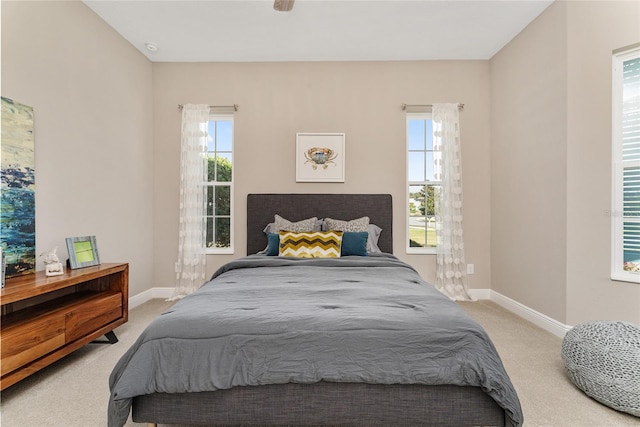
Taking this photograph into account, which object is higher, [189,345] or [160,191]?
[160,191]

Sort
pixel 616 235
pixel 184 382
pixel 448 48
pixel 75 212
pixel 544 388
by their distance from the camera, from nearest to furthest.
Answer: pixel 184 382 < pixel 544 388 < pixel 616 235 < pixel 75 212 < pixel 448 48

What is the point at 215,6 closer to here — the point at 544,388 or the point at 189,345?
the point at 189,345

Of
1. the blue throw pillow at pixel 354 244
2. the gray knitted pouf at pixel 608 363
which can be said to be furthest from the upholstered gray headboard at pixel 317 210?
the gray knitted pouf at pixel 608 363

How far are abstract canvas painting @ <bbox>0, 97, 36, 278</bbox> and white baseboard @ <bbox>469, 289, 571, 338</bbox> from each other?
14.2 ft

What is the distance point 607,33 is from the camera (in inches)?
108

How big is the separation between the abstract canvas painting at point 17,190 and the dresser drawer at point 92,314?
49 cm

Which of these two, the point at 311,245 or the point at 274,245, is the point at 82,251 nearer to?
the point at 274,245

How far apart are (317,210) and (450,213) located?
1632 millimetres

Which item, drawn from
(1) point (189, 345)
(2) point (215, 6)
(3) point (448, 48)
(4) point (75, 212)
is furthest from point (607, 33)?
(4) point (75, 212)

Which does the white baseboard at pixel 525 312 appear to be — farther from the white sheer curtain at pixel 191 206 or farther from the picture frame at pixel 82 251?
the picture frame at pixel 82 251

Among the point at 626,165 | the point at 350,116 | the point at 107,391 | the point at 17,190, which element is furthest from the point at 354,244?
the point at 17,190

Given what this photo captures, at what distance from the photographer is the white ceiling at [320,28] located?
10.2 feet

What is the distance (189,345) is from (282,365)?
17.2 inches

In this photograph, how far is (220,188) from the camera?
430 cm
